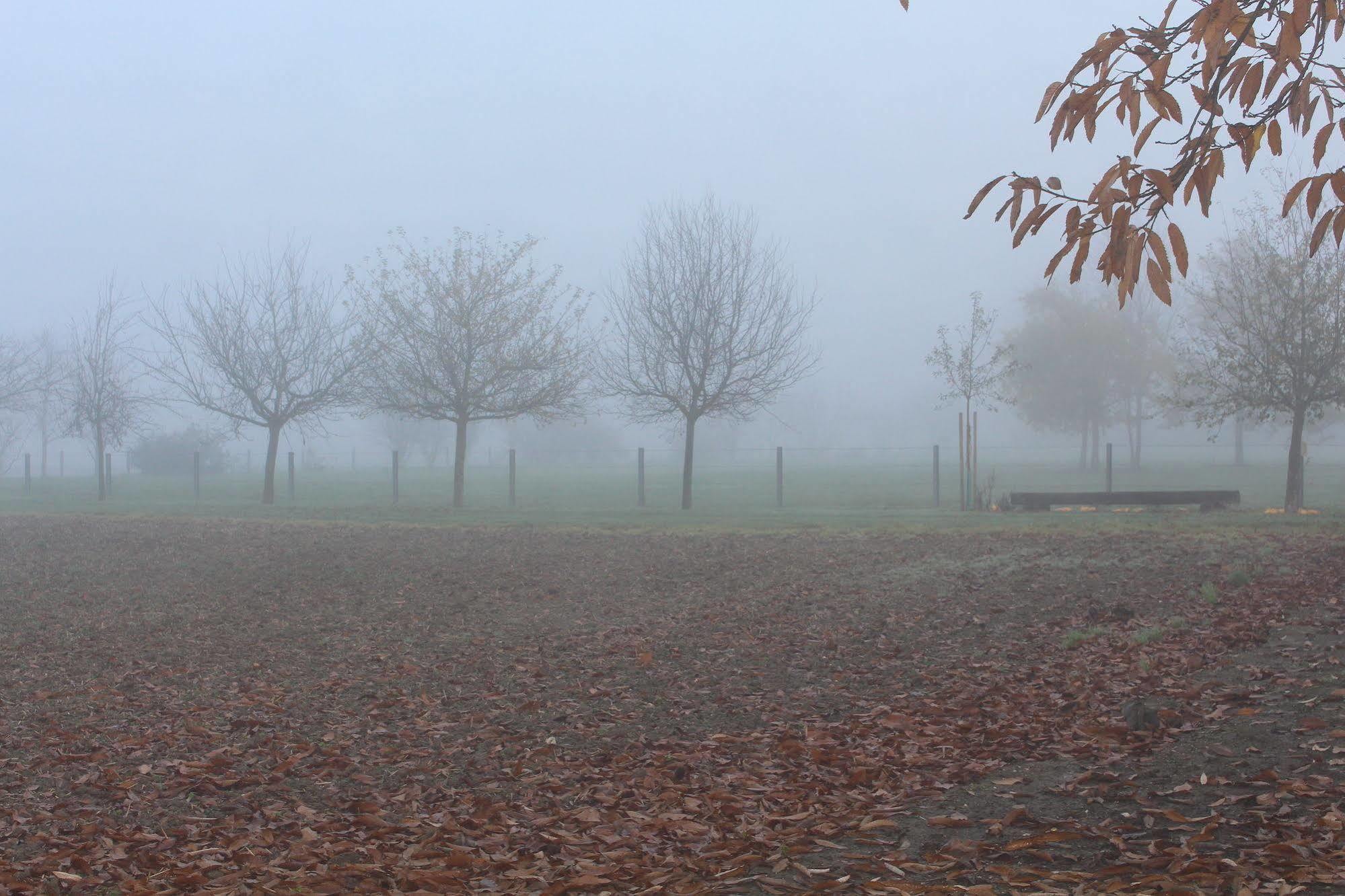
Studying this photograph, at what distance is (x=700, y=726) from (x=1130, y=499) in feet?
46.2

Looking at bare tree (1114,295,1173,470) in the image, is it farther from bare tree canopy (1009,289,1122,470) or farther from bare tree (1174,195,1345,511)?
bare tree (1174,195,1345,511)

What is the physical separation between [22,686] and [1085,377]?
136 ft

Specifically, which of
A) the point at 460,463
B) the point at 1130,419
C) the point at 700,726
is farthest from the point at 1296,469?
the point at 1130,419

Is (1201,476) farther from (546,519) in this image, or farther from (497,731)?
(497,731)

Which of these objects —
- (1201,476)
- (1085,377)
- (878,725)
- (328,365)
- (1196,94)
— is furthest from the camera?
(1085,377)

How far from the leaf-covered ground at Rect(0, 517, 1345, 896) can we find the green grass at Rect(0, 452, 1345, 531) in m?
4.60

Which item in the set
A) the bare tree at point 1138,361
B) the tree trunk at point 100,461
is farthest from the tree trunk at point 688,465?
the bare tree at point 1138,361

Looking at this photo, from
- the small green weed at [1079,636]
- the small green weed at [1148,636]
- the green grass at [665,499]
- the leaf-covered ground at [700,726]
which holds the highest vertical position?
the green grass at [665,499]

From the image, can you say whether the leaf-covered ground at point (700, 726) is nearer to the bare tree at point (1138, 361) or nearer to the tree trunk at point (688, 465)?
the tree trunk at point (688, 465)

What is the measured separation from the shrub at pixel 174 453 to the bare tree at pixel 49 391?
318cm

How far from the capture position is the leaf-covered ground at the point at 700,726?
13.0 ft

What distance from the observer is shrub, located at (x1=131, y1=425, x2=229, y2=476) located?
44.2 m

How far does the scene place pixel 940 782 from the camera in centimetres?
480

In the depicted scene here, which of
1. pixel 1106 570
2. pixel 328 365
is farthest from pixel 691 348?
pixel 1106 570
